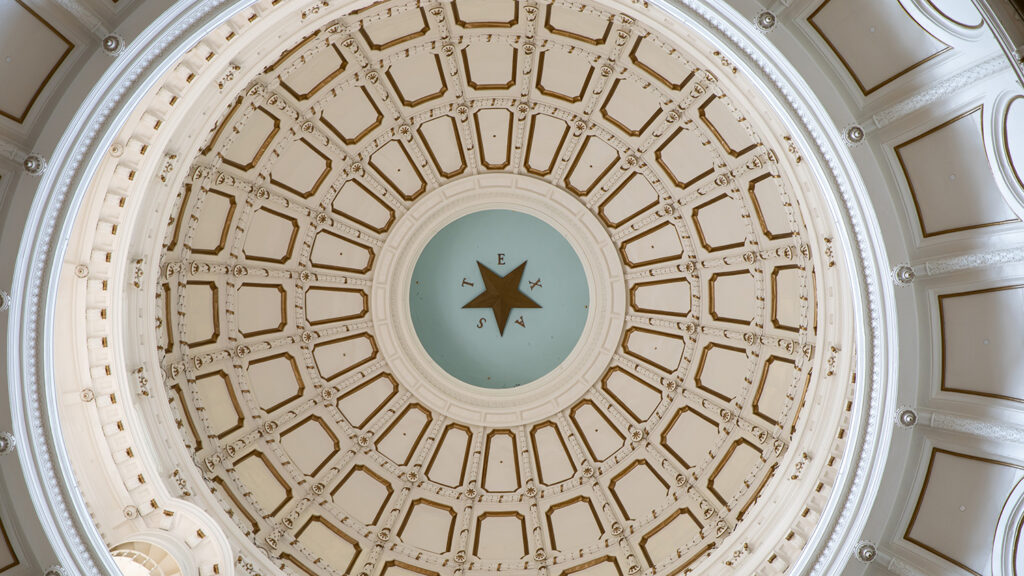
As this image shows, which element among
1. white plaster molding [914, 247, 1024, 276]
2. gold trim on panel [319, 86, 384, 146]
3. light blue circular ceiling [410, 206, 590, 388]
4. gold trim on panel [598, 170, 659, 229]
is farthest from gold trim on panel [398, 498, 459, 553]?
white plaster molding [914, 247, 1024, 276]

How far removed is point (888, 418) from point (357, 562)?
13.2 metres

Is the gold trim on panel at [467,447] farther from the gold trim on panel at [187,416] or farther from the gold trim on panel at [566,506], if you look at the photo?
the gold trim on panel at [187,416]

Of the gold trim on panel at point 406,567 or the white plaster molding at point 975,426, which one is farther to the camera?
the gold trim on panel at point 406,567

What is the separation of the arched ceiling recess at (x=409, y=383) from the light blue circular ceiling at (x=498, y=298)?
52.9 inches

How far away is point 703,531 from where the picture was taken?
17625mm

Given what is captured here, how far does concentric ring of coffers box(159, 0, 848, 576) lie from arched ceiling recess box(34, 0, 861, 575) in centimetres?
6

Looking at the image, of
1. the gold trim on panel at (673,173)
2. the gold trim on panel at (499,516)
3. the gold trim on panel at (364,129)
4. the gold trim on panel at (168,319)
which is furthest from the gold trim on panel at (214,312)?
the gold trim on panel at (673,173)

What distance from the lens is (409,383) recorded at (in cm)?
2109

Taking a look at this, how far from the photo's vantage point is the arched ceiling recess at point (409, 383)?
15352mm

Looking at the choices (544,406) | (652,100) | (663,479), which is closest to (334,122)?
(652,100)

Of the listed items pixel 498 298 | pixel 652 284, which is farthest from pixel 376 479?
pixel 652 284

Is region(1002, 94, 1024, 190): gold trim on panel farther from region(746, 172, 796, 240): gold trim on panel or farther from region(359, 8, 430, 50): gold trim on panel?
region(359, 8, 430, 50): gold trim on panel

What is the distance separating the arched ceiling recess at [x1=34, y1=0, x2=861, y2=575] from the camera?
604 inches

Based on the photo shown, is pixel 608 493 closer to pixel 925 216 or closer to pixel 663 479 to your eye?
pixel 663 479
